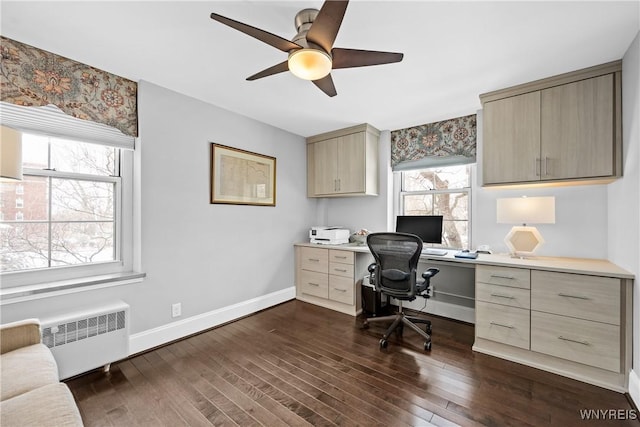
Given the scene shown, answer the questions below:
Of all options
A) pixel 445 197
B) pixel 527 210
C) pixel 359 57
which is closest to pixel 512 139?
pixel 527 210

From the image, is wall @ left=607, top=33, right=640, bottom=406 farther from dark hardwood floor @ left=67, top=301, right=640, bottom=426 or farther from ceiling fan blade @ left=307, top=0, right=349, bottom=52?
ceiling fan blade @ left=307, top=0, right=349, bottom=52

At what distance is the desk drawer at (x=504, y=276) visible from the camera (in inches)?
87.8

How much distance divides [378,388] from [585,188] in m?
2.62

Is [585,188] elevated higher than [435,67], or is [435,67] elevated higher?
[435,67]

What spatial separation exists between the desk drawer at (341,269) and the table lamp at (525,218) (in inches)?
66.5

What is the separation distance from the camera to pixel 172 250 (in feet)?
8.63

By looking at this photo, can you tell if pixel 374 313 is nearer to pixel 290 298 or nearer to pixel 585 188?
pixel 290 298

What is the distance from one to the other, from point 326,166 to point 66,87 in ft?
9.24

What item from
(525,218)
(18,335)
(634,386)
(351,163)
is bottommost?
(634,386)

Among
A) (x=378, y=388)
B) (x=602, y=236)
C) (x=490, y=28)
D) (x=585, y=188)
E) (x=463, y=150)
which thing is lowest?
(x=378, y=388)

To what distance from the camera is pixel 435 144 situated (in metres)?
3.39

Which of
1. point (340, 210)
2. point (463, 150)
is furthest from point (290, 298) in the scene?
point (463, 150)

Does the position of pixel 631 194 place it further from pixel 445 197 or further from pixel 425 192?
pixel 425 192

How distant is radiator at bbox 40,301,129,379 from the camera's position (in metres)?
1.86
